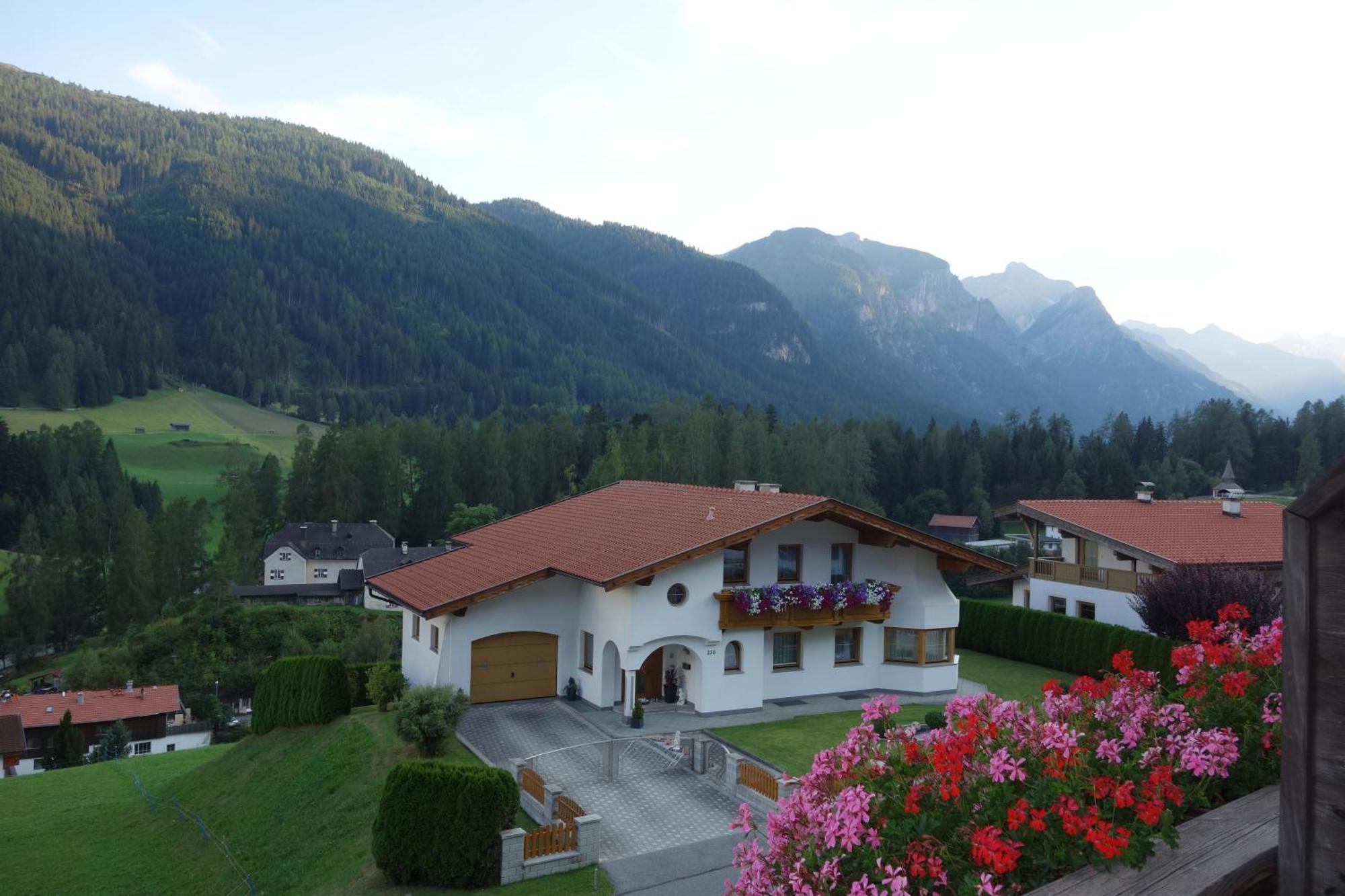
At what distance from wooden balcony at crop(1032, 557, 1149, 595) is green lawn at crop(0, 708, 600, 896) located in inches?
1010

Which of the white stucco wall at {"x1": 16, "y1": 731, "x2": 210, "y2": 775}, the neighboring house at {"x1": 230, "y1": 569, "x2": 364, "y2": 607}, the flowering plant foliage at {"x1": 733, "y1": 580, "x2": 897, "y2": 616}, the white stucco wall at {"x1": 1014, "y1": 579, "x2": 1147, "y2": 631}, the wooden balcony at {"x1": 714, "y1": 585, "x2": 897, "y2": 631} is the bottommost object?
the white stucco wall at {"x1": 16, "y1": 731, "x2": 210, "y2": 775}

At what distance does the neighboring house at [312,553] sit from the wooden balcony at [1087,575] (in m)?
65.3

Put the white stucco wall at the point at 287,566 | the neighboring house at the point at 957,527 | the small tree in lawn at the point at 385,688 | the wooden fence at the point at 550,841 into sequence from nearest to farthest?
the wooden fence at the point at 550,841 < the small tree in lawn at the point at 385,688 < the white stucco wall at the point at 287,566 < the neighboring house at the point at 957,527

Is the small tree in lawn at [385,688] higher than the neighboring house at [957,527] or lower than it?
higher

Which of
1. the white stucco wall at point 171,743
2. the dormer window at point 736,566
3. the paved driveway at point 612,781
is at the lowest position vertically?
the white stucco wall at point 171,743

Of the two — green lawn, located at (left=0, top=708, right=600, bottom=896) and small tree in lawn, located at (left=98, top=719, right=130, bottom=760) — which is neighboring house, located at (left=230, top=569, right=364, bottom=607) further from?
green lawn, located at (left=0, top=708, right=600, bottom=896)

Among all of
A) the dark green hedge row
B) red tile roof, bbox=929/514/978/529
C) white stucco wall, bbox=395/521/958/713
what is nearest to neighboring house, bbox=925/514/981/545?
red tile roof, bbox=929/514/978/529

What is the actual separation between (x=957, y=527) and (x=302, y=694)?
8729cm

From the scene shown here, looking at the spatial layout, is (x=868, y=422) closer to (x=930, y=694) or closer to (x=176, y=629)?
A: (x=176, y=629)

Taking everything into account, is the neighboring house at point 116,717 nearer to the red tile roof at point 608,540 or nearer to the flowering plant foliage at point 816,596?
the red tile roof at point 608,540

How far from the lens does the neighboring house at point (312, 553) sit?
87125 millimetres

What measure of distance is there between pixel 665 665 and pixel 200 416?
17790cm

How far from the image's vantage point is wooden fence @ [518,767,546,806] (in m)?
18.1

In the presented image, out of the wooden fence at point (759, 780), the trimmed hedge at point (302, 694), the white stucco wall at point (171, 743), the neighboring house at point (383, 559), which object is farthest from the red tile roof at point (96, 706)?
the wooden fence at point (759, 780)
